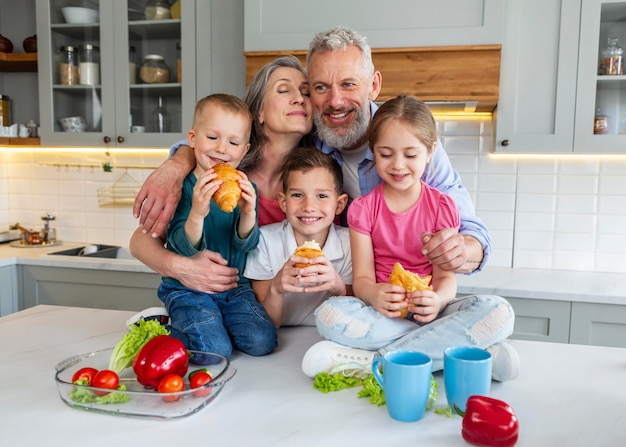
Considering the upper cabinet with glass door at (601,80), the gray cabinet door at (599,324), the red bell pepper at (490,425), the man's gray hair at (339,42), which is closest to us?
the red bell pepper at (490,425)

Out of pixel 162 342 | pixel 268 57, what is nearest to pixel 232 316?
pixel 162 342

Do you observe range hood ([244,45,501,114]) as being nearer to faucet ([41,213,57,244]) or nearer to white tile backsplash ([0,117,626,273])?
white tile backsplash ([0,117,626,273])

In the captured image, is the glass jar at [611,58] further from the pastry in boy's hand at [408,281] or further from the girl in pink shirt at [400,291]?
the pastry in boy's hand at [408,281]

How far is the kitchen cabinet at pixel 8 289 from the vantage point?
2.99 metres

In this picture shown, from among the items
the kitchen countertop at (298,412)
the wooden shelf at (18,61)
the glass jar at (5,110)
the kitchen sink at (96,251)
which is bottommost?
the kitchen sink at (96,251)

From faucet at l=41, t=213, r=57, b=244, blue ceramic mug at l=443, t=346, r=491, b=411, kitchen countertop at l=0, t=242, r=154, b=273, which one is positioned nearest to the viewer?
blue ceramic mug at l=443, t=346, r=491, b=411

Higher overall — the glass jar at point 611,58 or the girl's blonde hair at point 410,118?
the glass jar at point 611,58

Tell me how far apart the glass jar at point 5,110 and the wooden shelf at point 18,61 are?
0.64 ft

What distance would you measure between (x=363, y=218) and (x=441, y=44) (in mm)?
1308

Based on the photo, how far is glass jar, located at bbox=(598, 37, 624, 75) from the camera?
260 centimetres

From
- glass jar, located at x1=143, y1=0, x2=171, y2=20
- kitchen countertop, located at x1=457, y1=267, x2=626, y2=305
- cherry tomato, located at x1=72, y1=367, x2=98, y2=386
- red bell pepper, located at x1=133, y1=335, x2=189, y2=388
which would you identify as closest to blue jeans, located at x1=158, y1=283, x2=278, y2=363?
red bell pepper, located at x1=133, y1=335, x2=189, y2=388

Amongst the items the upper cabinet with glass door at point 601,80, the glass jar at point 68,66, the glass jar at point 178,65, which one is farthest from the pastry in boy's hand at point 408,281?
the glass jar at point 68,66

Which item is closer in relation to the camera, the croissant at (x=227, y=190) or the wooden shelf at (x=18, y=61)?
the croissant at (x=227, y=190)

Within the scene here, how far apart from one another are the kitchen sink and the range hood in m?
1.82
